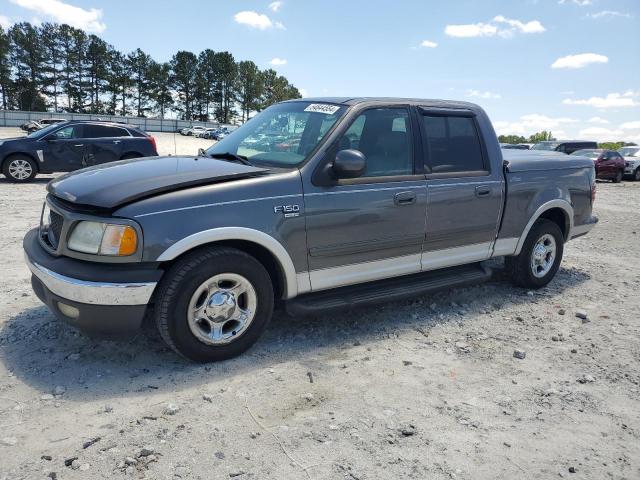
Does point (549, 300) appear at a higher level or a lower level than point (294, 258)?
lower

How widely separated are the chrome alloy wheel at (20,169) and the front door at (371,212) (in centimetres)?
1128

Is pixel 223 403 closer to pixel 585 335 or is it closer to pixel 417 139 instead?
pixel 417 139

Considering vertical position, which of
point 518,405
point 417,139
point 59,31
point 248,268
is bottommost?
point 518,405

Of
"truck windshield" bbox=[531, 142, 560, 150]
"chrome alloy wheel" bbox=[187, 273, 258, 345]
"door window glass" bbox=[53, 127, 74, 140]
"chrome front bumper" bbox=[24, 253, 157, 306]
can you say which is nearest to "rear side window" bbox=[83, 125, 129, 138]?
"door window glass" bbox=[53, 127, 74, 140]

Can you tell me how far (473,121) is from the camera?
4910mm

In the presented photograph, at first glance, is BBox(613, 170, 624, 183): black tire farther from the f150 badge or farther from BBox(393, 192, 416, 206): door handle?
the f150 badge

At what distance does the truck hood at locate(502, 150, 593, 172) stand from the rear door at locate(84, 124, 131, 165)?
10101 mm

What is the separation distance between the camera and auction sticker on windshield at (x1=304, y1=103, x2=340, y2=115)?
4.11m

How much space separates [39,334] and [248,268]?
1708 mm

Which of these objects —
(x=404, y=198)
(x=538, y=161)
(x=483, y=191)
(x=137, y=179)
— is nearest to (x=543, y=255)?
(x=538, y=161)

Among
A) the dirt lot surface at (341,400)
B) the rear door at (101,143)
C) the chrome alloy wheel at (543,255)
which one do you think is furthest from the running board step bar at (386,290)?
the rear door at (101,143)

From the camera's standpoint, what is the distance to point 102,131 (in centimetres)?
1291

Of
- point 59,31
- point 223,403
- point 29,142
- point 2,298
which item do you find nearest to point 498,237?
point 223,403

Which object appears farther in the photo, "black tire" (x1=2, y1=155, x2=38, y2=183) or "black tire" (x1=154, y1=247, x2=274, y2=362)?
"black tire" (x1=2, y1=155, x2=38, y2=183)
